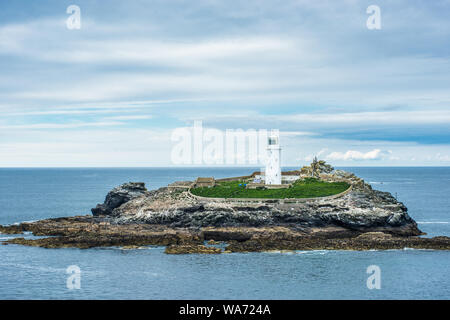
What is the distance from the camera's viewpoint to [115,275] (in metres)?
44.2

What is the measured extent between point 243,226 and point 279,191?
1204 centimetres

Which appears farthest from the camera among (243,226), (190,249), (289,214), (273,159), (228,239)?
(273,159)

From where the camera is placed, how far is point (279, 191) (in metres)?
73.1

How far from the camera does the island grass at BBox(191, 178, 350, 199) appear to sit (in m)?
70.6

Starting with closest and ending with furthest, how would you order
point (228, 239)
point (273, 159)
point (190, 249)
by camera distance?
point (190, 249) < point (228, 239) < point (273, 159)

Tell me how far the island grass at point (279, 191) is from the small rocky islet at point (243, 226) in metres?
1.87

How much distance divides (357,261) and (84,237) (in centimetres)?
3148

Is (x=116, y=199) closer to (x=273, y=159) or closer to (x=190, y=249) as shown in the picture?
(x=273, y=159)

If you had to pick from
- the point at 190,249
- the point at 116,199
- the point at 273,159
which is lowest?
the point at 190,249

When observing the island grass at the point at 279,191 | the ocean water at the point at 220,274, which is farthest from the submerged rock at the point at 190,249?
the island grass at the point at 279,191

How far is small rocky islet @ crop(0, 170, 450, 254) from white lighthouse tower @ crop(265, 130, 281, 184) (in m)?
12.0

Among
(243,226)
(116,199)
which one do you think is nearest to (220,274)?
(243,226)
